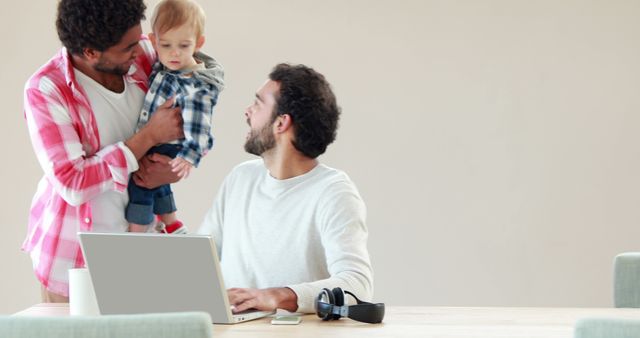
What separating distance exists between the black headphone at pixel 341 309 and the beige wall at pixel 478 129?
2320 millimetres

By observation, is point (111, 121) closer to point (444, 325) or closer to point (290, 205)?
point (290, 205)

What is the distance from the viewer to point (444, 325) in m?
2.12

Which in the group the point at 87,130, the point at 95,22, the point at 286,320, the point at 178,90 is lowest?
the point at 286,320

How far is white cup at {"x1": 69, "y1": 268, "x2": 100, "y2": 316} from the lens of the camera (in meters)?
2.15

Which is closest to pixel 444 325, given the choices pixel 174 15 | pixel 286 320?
pixel 286 320

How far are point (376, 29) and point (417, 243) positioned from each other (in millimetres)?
988

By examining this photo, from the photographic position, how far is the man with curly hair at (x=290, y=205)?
2.62 metres

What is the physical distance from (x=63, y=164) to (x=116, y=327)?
4.23 feet

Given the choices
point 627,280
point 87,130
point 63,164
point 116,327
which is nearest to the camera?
point 116,327

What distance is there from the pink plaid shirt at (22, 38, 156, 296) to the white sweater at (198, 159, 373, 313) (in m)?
0.33

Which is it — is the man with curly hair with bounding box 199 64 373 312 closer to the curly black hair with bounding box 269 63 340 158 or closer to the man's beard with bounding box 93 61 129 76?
the curly black hair with bounding box 269 63 340 158

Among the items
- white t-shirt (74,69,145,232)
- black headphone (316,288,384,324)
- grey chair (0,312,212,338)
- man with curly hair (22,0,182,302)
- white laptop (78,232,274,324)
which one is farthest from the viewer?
white t-shirt (74,69,145,232)

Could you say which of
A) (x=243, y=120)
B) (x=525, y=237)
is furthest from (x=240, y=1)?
(x=525, y=237)

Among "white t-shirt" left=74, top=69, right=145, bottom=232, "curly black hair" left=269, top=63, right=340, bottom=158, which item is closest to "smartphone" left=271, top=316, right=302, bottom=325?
"curly black hair" left=269, top=63, right=340, bottom=158
